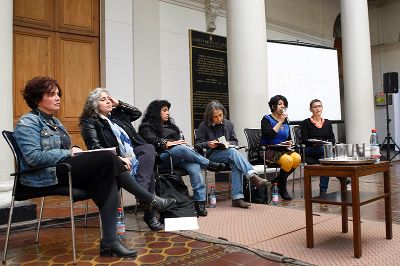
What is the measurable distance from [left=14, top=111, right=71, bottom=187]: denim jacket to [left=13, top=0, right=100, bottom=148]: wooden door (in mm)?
3047

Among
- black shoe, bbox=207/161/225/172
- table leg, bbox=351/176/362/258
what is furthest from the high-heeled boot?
table leg, bbox=351/176/362/258

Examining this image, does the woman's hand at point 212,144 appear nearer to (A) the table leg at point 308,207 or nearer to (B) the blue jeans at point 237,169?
(B) the blue jeans at point 237,169

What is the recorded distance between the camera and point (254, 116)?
5.33 meters

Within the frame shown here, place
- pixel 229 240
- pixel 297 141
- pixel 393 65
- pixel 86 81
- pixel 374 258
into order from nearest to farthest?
pixel 374 258 → pixel 229 240 → pixel 297 141 → pixel 86 81 → pixel 393 65

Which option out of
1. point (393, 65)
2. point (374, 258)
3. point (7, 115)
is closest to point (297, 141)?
point (374, 258)

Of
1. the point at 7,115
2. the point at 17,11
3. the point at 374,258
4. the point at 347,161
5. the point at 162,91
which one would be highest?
the point at 17,11

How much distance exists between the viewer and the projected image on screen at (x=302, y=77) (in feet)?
22.7

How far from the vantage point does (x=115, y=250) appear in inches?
94.4

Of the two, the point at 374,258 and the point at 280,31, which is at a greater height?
the point at 280,31

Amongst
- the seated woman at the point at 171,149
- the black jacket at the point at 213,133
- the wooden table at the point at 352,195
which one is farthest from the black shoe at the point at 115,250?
the black jacket at the point at 213,133

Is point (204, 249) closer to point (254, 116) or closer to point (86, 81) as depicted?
point (254, 116)

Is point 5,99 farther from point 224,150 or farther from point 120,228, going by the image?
point 224,150

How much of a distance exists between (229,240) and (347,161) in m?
0.96

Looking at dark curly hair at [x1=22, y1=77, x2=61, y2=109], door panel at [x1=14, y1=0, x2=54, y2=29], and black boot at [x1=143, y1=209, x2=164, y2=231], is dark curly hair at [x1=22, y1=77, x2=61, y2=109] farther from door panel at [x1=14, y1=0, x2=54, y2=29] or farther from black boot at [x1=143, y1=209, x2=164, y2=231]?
door panel at [x1=14, y1=0, x2=54, y2=29]
